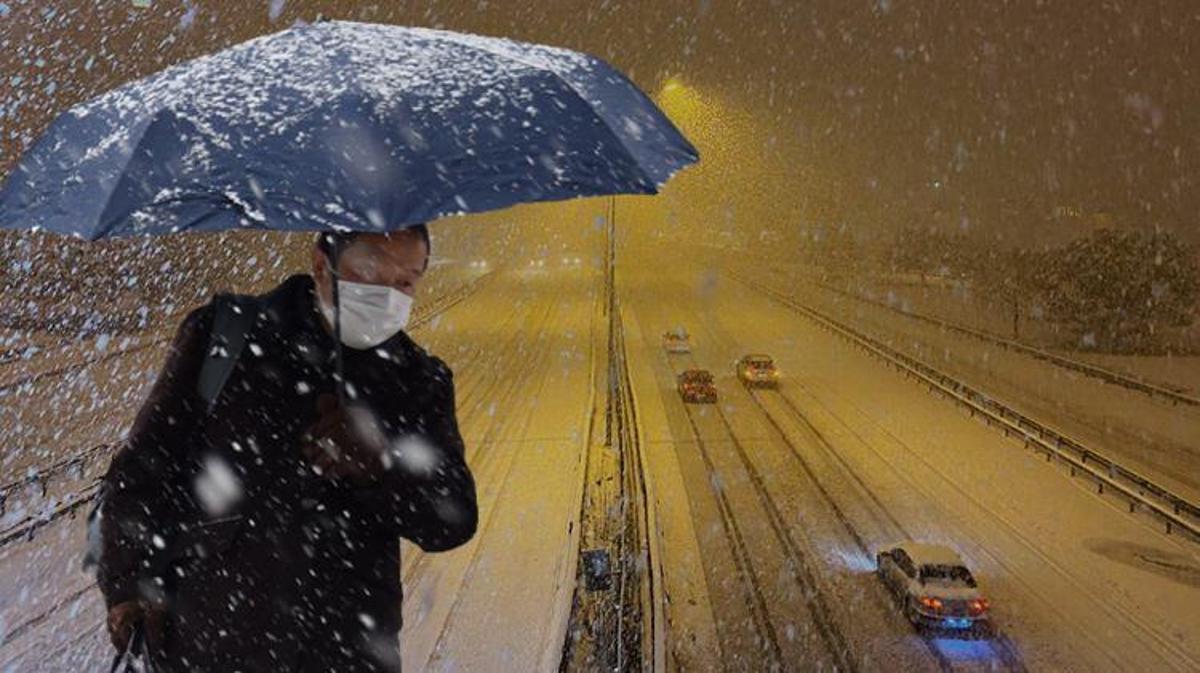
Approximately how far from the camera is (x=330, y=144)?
2.20m

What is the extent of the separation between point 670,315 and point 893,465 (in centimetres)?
2575

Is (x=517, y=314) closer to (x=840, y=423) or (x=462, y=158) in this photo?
(x=840, y=423)

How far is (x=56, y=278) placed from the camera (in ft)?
116

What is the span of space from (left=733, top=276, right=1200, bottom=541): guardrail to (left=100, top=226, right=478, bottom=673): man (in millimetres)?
15093

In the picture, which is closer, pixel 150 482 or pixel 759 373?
pixel 150 482

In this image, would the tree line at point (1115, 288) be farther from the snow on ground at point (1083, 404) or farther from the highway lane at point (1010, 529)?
the highway lane at point (1010, 529)

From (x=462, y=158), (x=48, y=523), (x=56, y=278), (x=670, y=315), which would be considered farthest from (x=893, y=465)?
(x=56, y=278)

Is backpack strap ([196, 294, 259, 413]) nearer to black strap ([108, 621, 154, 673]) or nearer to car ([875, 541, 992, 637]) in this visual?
black strap ([108, 621, 154, 673])

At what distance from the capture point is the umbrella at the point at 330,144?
7.11ft

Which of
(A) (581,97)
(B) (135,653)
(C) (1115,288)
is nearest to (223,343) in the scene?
(B) (135,653)

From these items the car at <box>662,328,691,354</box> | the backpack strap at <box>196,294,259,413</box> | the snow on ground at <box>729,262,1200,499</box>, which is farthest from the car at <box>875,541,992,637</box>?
the car at <box>662,328,691,354</box>

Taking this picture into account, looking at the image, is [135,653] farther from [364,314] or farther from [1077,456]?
[1077,456]

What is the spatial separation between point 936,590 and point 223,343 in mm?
10940

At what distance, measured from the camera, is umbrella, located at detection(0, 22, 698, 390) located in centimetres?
217
